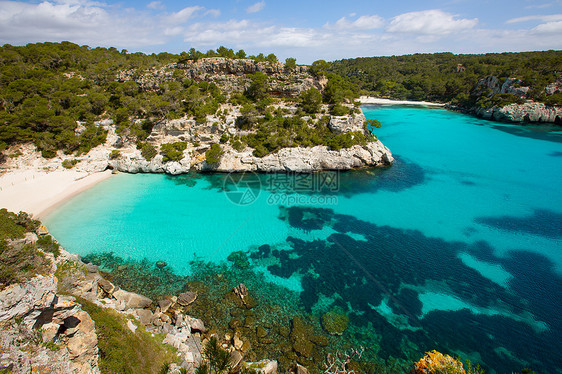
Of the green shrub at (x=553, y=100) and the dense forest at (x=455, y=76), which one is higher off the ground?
the dense forest at (x=455, y=76)

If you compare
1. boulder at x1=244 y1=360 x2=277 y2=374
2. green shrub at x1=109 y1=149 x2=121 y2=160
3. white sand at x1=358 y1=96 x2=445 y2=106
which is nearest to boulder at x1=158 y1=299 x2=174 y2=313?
boulder at x1=244 y1=360 x2=277 y2=374

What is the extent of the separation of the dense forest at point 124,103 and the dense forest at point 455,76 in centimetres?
5156

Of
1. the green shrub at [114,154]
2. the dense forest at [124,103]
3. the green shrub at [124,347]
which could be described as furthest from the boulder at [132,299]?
the green shrub at [114,154]

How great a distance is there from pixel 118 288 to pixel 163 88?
3547 centimetres

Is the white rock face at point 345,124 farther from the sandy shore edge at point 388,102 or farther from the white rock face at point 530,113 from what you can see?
the sandy shore edge at point 388,102

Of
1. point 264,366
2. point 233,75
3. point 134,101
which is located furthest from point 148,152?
point 264,366

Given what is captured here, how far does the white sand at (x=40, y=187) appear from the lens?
22.7m

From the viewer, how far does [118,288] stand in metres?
14.2

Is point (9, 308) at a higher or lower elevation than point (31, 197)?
higher

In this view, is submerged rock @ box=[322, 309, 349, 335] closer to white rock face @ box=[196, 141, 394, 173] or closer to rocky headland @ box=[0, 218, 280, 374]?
rocky headland @ box=[0, 218, 280, 374]

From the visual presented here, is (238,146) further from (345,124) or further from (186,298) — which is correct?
(186,298)

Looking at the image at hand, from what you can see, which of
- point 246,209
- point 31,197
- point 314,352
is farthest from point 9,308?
point 31,197

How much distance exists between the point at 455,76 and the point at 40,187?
398ft

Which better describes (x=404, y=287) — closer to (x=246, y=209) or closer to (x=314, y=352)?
(x=314, y=352)
